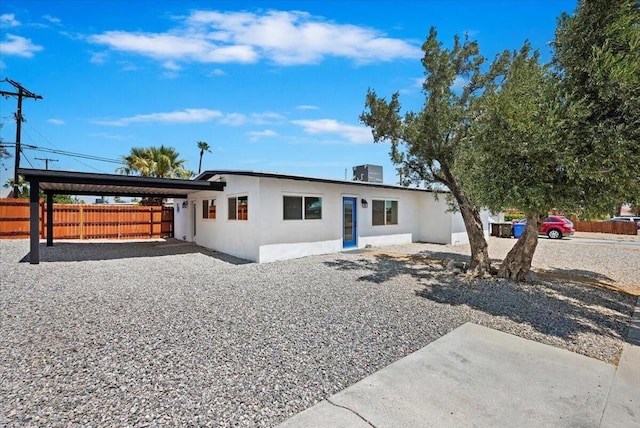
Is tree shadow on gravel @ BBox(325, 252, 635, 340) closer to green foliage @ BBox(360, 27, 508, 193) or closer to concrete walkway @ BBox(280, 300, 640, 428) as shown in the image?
concrete walkway @ BBox(280, 300, 640, 428)

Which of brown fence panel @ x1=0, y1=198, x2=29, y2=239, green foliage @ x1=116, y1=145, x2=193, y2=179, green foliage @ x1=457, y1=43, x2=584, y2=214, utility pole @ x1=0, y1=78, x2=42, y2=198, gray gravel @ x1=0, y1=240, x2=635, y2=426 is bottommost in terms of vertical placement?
gray gravel @ x1=0, y1=240, x2=635, y2=426

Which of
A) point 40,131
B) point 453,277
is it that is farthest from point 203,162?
point 453,277

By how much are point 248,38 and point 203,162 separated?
2438 cm

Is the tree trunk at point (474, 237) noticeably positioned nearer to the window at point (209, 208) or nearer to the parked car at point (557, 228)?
the window at point (209, 208)

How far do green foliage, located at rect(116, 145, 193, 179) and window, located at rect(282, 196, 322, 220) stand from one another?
12.4 meters

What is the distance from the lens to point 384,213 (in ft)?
47.6

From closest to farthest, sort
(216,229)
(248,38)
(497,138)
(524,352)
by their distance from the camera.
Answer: (524,352)
(497,138)
(248,38)
(216,229)

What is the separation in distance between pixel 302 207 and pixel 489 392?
8564mm

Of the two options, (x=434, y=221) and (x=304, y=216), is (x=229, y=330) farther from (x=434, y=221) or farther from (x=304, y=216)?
(x=434, y=221)

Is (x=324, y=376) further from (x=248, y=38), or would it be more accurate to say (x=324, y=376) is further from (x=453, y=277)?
(x=248, y=38)

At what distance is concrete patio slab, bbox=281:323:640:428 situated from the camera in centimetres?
265

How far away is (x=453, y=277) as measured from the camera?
27.0 ft

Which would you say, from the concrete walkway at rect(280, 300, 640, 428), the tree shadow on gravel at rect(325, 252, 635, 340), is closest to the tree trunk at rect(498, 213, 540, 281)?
the tree shadow on gravel at rect(325, 252, 635, 340)

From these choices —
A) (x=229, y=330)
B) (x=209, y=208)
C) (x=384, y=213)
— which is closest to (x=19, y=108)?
(x=209, y=208)
